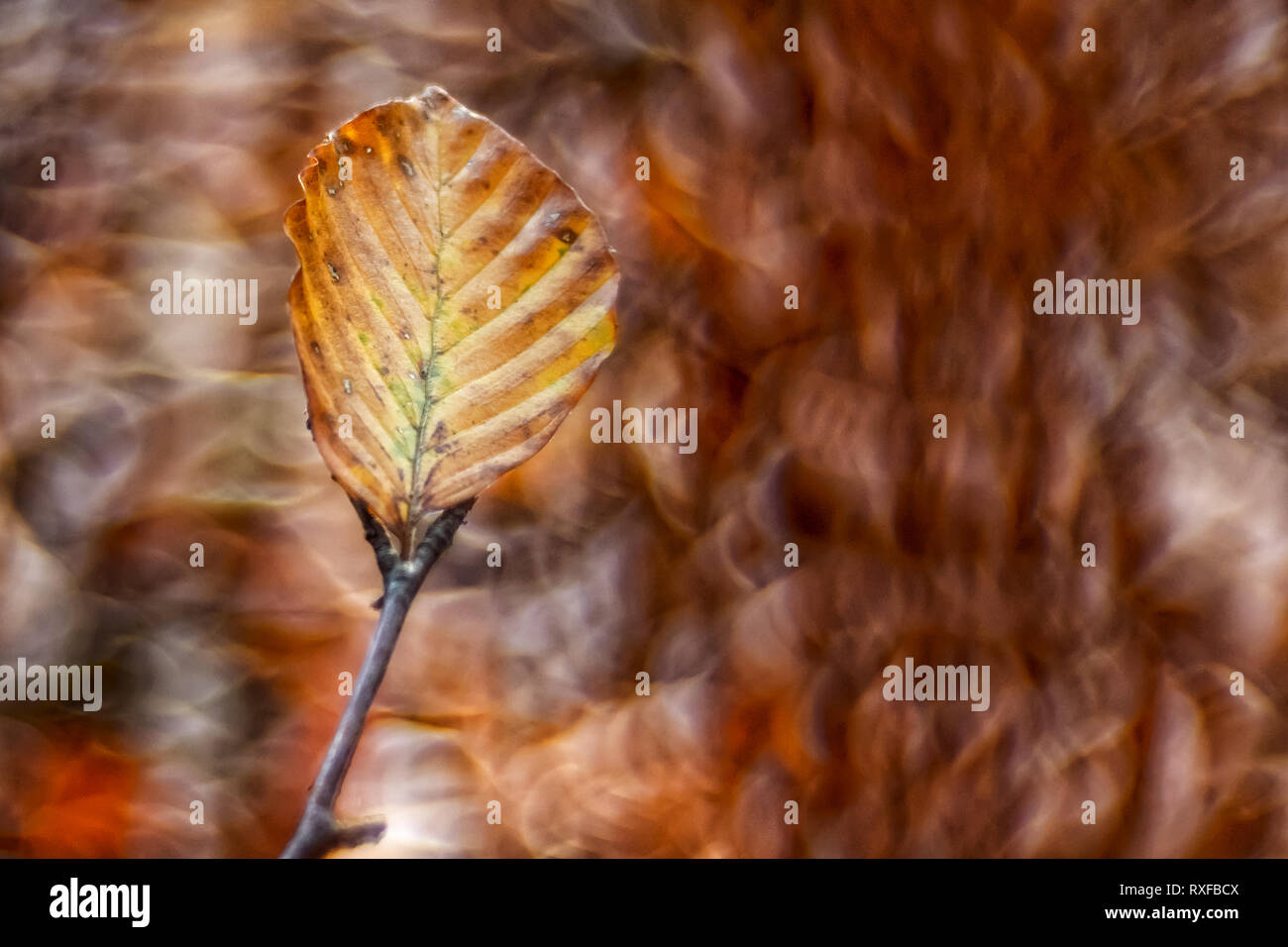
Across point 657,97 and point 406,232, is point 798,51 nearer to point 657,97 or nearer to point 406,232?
point 657,97

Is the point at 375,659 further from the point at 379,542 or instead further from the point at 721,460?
the point at 721,460

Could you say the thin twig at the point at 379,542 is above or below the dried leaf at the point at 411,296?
below

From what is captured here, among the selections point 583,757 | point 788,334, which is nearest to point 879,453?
point 788,334

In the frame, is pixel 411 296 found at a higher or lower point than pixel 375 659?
higher

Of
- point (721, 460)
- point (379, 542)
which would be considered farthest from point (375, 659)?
point (721, 460)

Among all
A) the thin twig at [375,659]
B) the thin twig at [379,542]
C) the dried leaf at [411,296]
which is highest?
the dried leaf at [411,296]
